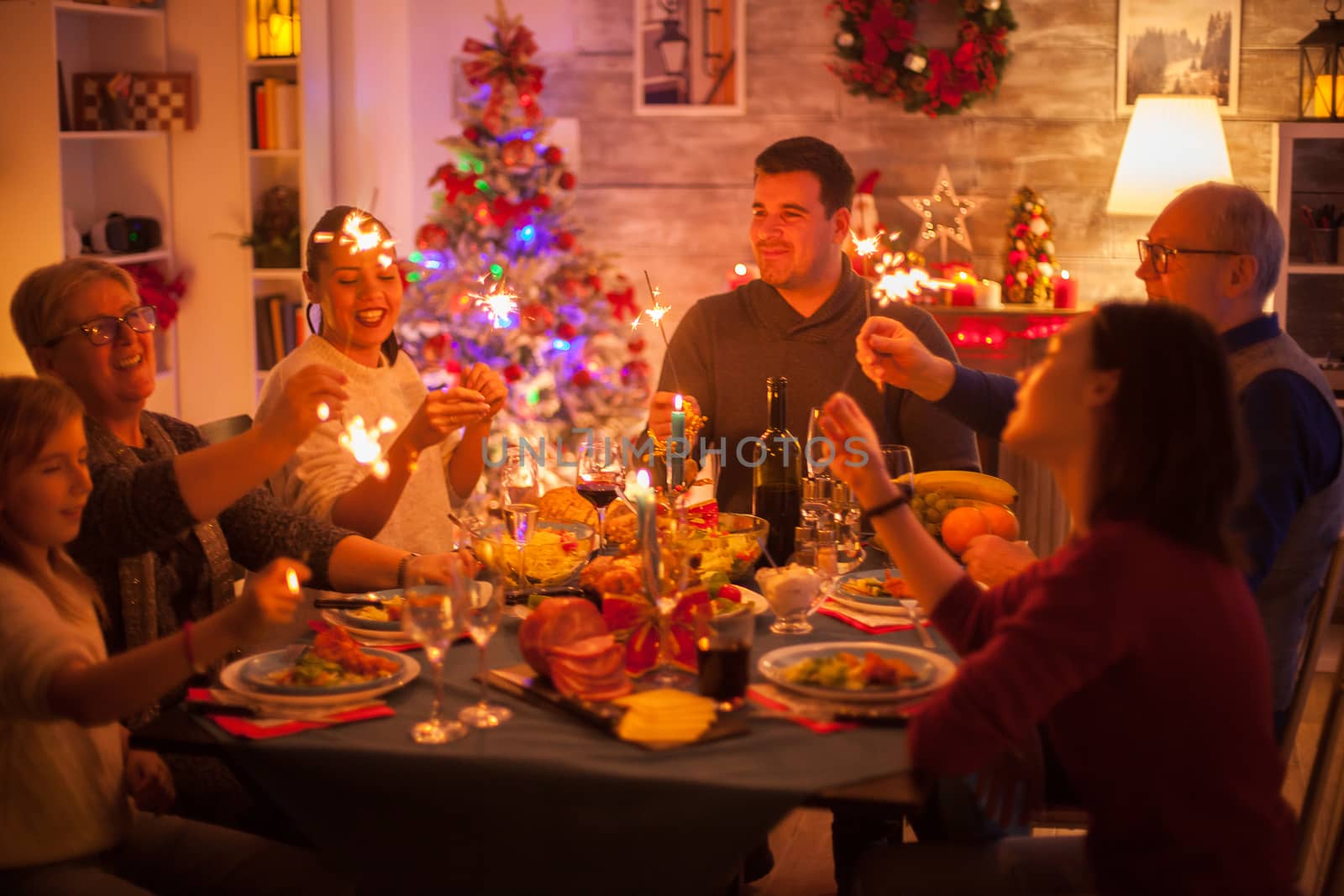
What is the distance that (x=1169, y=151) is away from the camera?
523cm

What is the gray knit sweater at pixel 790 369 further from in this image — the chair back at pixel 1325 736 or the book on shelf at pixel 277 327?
the book on shelf at pixel 277 327

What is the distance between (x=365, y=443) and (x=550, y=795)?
1.45 metres

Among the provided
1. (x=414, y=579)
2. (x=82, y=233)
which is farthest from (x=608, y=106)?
(x=414, y=579)

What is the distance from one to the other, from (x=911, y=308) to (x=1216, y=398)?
6.63ft

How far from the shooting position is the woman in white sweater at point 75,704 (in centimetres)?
172

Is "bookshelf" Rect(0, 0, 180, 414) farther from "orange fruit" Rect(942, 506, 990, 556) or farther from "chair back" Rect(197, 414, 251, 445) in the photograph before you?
"orange fruit" Rect(942, 506, 990, 556)

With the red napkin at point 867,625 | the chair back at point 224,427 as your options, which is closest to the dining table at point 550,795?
the red napkin at point 867,625

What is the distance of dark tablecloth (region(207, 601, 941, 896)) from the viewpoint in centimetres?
164

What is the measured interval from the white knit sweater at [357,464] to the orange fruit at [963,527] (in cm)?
119

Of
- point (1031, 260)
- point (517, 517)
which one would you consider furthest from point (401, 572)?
point (1031, 260)

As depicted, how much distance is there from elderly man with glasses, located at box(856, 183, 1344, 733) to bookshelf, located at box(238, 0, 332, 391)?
4047 millimetres

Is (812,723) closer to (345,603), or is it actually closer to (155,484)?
(345,603)

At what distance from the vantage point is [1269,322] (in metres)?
2.38

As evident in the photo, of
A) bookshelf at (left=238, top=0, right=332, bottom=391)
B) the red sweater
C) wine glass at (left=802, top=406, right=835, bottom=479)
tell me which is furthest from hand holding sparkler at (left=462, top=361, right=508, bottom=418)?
bookshelf at (left=238, top=0, right=332, bottom=391)
